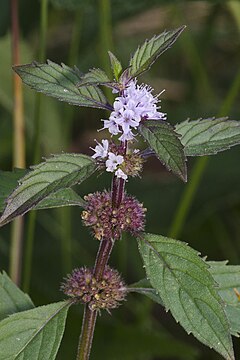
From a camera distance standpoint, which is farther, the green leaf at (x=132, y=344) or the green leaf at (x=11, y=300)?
the green leaf at (x=132, y=344)

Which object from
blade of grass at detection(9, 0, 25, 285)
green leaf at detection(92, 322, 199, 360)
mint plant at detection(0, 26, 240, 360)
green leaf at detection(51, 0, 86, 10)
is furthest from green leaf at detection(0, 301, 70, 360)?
green leaf at detection(51, 0, 86, 10)

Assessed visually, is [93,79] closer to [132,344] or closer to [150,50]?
[150,50]

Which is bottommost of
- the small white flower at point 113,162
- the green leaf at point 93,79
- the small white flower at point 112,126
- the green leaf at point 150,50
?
the small white flower at point 113,162

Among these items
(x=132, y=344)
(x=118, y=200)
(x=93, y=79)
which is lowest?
(x=132, y=344)

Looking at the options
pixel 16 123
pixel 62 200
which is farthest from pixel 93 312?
pixel 16 123

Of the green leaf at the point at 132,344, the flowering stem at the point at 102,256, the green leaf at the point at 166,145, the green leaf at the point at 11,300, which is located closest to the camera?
the green leaf at the point at 166,145

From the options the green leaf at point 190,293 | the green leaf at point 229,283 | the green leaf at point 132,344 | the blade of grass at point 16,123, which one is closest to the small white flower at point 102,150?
the green leaf at point 190,293

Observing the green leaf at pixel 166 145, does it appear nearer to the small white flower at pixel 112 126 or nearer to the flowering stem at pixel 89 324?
the small white flower at pixel 112 126

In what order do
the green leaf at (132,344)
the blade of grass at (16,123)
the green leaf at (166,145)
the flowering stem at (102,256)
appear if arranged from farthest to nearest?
1. the green leaf at (132,344)
2. the blade of grass at (16,123)
3. the flowering stem at (102,256)
4. the green leaf at (166,145)
